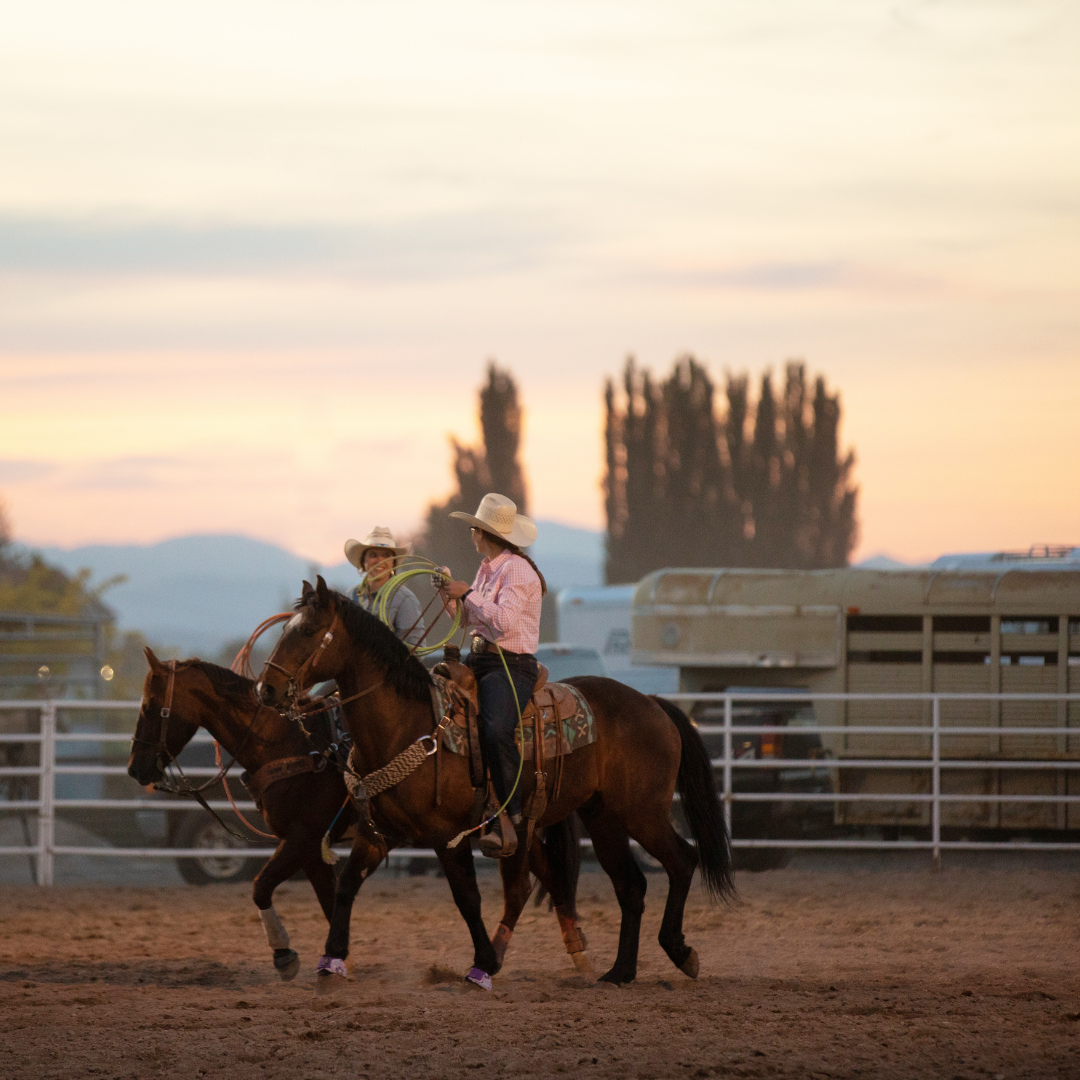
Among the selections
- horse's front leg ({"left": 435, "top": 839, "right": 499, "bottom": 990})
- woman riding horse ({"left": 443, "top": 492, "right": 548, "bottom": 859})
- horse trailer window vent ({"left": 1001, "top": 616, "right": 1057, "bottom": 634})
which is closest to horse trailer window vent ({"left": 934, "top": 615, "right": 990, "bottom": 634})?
horse trailer window vent ({"left": 1001, "top": 616, "right": 1057, "bottom": 634})

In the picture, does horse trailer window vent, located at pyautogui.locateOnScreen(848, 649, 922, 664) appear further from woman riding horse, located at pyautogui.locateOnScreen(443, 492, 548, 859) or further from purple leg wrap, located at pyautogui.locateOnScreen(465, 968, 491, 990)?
purple leg wrap, located at pyautogui.locateOnScreen(465, 968, 491, 990)

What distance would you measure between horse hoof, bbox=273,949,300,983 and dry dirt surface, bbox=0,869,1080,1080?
65 millimetres

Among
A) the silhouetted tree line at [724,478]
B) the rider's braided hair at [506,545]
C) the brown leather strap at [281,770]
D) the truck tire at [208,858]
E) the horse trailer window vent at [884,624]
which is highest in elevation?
the silhouetted tree line at [724,478]

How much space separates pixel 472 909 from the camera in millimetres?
6117

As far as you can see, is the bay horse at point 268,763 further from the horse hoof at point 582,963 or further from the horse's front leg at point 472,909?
the horse's front leg at point 472,909

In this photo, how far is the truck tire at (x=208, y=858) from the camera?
10.8 metres

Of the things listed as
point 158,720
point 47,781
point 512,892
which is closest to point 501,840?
point 512,892

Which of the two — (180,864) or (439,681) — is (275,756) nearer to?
(439,681)

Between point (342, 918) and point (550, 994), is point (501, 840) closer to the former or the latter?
point (550, 994)

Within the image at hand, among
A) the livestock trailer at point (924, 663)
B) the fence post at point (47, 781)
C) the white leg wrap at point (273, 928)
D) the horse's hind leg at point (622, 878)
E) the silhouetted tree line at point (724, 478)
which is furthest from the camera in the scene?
the silhouetted tree line at point (724, 478)

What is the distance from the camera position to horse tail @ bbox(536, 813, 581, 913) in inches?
272

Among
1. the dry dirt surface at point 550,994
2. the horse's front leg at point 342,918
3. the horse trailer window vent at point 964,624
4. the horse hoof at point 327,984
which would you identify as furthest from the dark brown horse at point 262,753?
the horse trailer window vent at point 964,624

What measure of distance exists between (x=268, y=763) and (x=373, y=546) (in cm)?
119

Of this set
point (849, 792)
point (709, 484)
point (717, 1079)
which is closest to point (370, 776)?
point (717, 1079)
